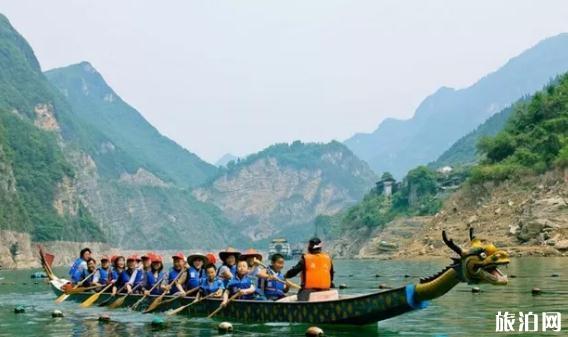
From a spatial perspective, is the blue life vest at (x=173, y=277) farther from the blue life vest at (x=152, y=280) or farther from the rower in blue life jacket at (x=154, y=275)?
the blue life vest at (x=152, y=280)

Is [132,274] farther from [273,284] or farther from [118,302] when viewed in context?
[273,284]

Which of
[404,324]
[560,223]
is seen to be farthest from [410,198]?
[404,324]

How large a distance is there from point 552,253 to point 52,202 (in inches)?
5020

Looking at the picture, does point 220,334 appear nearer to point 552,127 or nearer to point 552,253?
point 552,253

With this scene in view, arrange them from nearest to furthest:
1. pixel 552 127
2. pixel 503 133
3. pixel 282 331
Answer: pixel 282 331, pixel 552 127, pixel 503 133

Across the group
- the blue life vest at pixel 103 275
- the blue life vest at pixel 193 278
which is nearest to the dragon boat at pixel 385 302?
the blue life vest at pixel 193 278

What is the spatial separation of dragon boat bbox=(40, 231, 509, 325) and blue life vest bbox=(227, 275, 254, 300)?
445mm

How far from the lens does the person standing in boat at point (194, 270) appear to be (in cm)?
2466

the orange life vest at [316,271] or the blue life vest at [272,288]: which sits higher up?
the orange life vest at [316,271]

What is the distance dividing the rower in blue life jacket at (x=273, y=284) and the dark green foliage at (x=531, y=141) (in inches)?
2175

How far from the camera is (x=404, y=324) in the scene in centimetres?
1988

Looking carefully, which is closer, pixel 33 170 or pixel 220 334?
pixel 220 334

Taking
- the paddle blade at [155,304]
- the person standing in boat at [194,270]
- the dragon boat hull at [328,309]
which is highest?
the person standing in boat at [194,270]

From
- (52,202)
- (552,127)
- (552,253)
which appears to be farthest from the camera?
(52,202)
